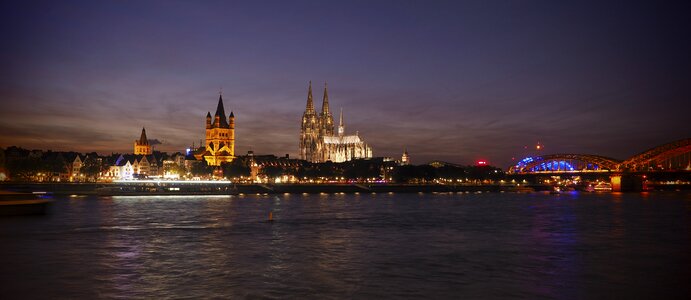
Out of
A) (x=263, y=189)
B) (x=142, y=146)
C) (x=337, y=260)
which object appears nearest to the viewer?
(x=337, y=260)

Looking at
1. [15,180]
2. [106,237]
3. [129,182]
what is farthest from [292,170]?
[106,237]

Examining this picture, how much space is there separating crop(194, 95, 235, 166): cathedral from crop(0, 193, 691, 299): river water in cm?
13626

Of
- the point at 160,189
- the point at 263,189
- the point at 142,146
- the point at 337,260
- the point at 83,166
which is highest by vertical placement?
the point at 142,146

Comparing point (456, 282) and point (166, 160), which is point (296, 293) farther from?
point (166, 160)

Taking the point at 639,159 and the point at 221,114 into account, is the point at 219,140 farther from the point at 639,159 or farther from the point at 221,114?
Result: the point at 639,159

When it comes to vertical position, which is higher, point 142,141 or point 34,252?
point 142,141

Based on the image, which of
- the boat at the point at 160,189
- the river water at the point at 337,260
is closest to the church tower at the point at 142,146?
the boat at the point at 160,189

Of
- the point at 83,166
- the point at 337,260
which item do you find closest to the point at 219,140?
the point at 83,166

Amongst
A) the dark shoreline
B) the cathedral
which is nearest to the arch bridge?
the dark shoreline

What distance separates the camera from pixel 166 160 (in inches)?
6806

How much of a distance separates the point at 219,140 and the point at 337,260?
16202cm

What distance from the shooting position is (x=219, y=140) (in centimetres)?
18288

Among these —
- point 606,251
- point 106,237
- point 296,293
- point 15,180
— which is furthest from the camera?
point 15,180

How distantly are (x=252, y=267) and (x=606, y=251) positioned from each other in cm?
1848
